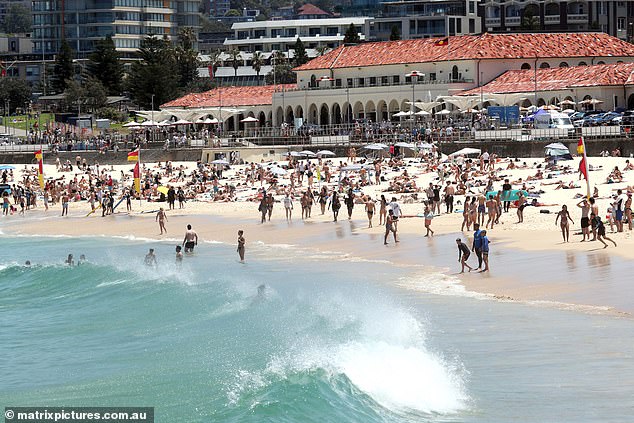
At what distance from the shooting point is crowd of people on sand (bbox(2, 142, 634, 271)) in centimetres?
3334

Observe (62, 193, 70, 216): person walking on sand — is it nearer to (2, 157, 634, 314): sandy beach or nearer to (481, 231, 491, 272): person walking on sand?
(2, 157, 634, 314): sandy beach

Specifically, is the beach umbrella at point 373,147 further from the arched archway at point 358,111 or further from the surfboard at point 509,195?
the arched archway at point 358,111

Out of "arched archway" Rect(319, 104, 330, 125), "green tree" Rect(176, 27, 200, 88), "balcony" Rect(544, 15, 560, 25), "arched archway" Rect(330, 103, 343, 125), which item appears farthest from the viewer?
"balcony" Rect(544, 15, 560, 25)

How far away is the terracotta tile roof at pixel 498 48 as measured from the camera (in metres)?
67.3

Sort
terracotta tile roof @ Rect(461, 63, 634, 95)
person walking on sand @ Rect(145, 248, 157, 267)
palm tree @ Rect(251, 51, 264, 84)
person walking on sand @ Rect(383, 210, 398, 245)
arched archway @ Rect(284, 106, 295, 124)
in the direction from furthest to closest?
1. palm tree @ Rect(251, 51, 264, 84)
2. arched archway @ Rect(284, 106, 295, 124)
3. terracotta tile roof @ Rect(461, 63, 634, 95)
4. person walking on sand @ Rect(383, 210, 398, 245)
5. person walking on sand @ Rect(145, 248, 157, 267)

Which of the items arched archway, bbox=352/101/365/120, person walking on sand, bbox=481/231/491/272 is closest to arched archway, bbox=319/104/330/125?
arched archway, bbox=352/101/365/120

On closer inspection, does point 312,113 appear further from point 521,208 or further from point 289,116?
point 521,208

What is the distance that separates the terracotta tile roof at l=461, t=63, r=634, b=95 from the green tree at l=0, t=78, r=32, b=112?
53.8 m

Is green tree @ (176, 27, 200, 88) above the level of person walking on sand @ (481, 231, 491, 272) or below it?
above

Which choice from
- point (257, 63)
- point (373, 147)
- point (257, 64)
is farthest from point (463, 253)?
point (257, 63)

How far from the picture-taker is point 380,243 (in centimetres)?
3303

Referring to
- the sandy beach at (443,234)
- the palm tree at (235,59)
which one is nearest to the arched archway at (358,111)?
the sandy beach at (443,234)

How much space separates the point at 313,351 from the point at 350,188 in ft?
69.3

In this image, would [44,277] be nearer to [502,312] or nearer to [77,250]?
[77,250]
